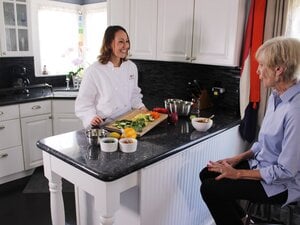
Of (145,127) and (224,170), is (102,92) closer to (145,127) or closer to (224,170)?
Answer: (145,127)

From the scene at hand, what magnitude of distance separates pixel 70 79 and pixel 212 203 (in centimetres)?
Result: 297

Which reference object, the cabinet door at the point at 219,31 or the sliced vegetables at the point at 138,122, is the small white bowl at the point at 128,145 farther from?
the cabinet door at the point at 219,31

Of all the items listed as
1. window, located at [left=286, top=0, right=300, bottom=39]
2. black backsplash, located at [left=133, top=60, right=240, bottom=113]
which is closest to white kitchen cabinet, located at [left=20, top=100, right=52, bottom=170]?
black backsplash, located at [left=133, top=60, right=240, bottom=113]

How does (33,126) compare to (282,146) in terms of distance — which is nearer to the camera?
(282,146)

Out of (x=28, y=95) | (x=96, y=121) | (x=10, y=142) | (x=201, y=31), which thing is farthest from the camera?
(x=28, y=95)

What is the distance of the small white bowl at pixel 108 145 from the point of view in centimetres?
152

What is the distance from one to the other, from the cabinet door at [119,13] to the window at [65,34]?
34.7 inches

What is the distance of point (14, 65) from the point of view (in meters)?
3.39

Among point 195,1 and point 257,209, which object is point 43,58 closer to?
point 195,1

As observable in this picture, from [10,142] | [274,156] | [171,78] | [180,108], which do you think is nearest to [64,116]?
[10,142]

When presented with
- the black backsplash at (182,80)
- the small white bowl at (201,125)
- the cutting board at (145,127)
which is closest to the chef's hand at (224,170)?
the small white bowl at (201,125)

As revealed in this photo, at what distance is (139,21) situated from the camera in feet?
9.18

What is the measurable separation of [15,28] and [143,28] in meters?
1.51

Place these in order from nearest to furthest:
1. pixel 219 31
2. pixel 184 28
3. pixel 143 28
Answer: pixel 219 31
pixel 184 28
pixel 143 28
